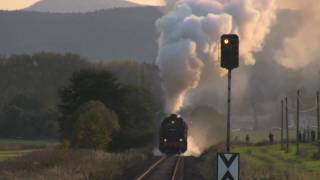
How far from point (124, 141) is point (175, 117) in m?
10.8

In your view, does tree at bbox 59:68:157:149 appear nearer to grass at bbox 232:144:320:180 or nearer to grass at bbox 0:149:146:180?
→ grass at bbox 232:144:320:180

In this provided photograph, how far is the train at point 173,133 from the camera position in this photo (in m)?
78.8

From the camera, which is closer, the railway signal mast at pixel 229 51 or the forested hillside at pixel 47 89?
the railway signal mast at pixel 229 51

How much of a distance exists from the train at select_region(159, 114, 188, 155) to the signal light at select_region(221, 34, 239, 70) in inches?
2208

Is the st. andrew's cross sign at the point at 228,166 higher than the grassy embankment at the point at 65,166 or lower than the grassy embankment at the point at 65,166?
higher

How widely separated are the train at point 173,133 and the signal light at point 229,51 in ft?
184

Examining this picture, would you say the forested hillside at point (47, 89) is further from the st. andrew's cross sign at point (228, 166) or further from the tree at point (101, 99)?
the st. andrew's cross sign at point (228, 166)

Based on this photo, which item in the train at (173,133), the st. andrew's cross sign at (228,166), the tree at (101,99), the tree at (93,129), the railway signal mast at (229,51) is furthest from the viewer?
the tree at (101,99)

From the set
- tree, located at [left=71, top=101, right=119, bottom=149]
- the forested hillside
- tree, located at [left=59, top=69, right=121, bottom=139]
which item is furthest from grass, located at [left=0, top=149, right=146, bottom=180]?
the forested hillside

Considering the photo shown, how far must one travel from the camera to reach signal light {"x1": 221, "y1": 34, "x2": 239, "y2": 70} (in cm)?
2266

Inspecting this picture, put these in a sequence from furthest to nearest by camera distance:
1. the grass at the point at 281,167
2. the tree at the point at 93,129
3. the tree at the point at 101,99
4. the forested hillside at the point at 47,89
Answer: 1. the forested hillside at the point at 47,89
2. the tree at the point at 101,99
3. the tree at the point at 93,129
4. the grass at the point at 281,167

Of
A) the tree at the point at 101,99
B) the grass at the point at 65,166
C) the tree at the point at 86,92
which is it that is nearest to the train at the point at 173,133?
the tree at the point at 101,99

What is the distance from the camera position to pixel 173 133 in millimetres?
78688

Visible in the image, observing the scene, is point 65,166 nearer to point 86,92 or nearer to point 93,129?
point 93,129
